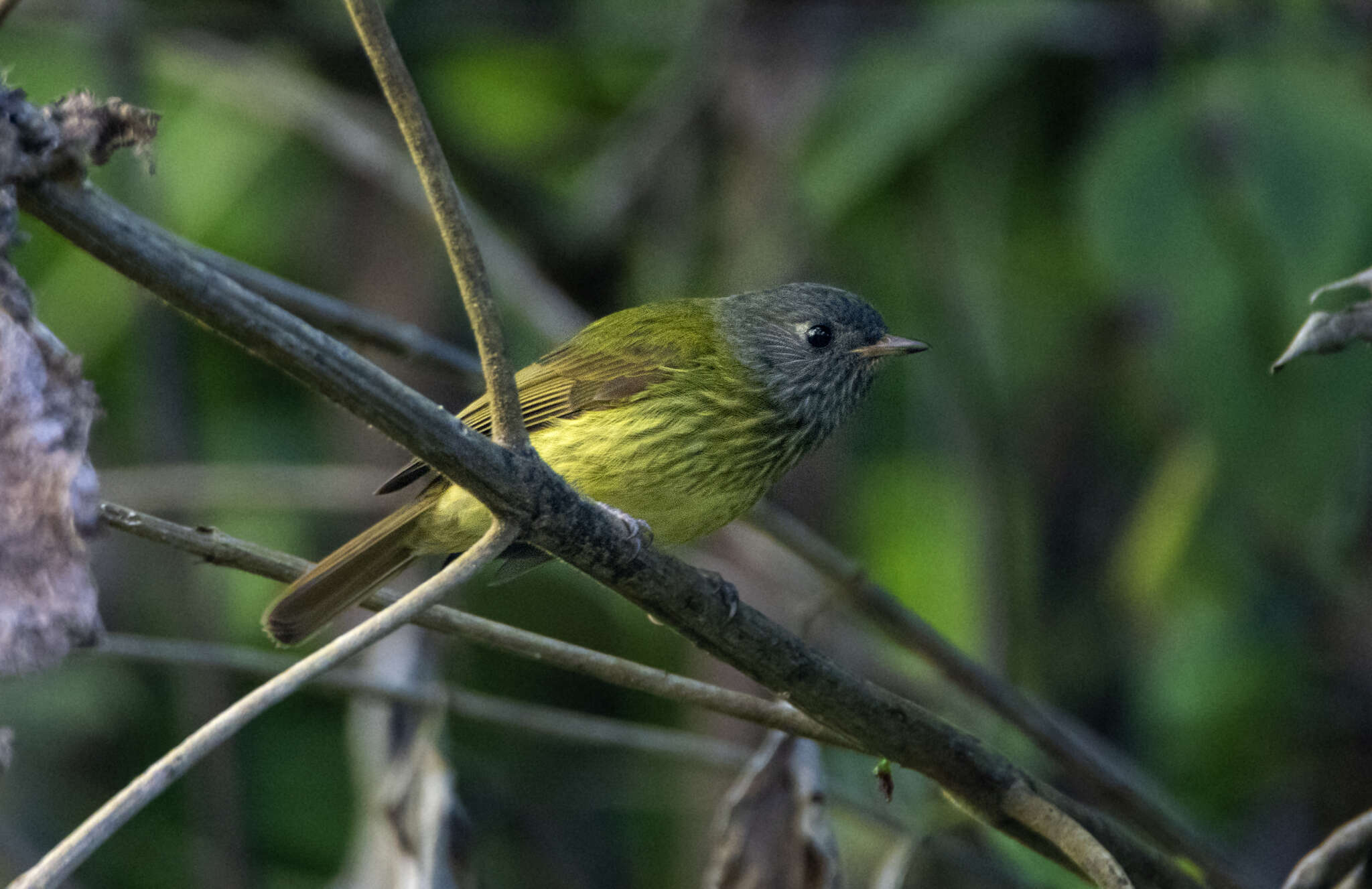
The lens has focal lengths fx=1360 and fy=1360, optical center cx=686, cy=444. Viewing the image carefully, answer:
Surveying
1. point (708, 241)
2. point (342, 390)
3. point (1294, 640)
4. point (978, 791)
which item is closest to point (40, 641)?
point (342, 390)

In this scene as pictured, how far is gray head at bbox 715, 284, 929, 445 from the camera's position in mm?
3094

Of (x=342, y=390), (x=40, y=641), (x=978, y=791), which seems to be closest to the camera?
(x=40, y=641)

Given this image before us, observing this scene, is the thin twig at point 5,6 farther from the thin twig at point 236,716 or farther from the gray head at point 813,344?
the gray head at point 813,344

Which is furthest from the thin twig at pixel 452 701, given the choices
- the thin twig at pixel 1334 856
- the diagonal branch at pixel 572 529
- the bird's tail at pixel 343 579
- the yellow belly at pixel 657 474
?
the thin twig at pixel 1334 856

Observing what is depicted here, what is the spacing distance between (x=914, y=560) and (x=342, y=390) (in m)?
3.08

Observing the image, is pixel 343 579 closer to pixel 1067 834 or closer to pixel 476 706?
pixel 476 706

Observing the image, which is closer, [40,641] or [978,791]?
[40,641]

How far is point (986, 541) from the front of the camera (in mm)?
4008

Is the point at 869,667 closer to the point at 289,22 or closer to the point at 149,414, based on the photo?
A: the point at 149,414

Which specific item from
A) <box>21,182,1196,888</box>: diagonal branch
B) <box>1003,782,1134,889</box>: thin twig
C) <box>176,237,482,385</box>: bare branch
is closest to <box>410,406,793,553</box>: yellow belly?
<box>176,237,482,385</box>: bare branch

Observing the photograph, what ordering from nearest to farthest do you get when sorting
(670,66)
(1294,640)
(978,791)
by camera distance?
(978,791) → (1294,640) → (670,66)

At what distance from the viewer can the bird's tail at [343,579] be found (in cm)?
228

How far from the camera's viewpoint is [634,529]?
6.73 feet

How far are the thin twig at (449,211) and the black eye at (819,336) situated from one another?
1.86 meters
